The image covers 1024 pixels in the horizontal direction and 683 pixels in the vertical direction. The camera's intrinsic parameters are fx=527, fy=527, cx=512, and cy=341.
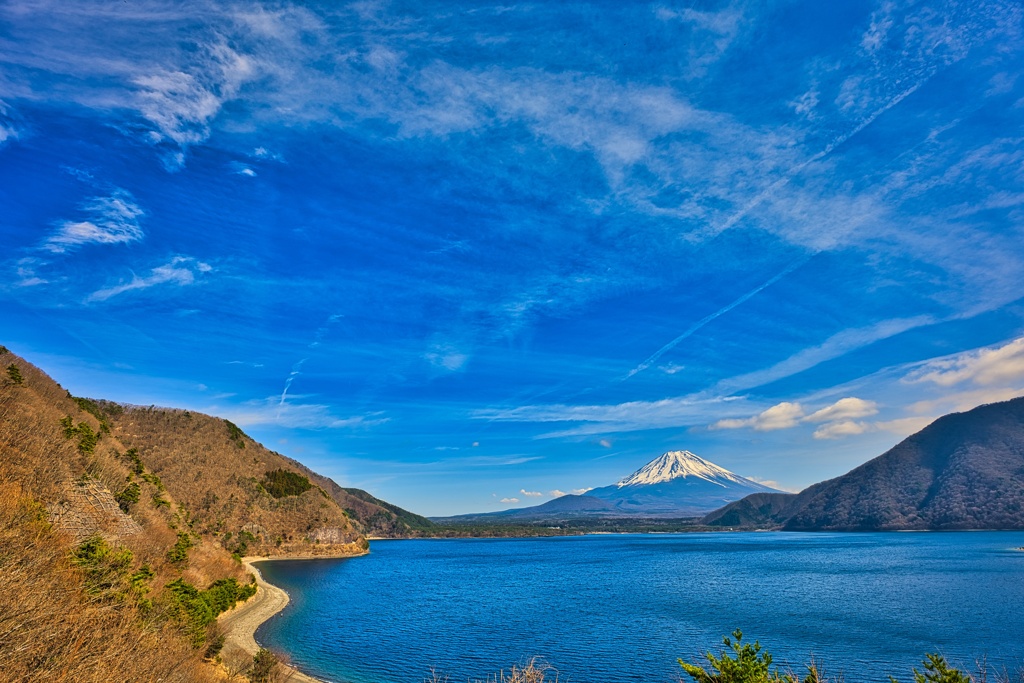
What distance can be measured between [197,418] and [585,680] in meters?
137

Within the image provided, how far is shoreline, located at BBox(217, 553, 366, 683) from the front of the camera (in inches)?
1257

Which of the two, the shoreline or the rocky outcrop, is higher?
the rocky outcrop

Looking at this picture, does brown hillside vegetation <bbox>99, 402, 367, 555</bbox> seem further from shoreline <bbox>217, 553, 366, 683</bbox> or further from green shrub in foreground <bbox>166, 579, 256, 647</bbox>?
green shrub in foreground <bbox>166, 579, 256, 647</bbox>

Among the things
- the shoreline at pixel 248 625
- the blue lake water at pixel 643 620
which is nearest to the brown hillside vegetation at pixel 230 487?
the blue lake water at pixel 643 620

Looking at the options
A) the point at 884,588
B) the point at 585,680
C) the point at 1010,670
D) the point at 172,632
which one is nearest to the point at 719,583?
the point at 884,588

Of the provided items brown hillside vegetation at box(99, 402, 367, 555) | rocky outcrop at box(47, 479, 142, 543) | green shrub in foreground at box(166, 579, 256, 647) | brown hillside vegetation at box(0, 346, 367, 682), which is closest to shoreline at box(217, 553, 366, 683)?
brown hillside vegetation at box(0, 346, 367, 682)

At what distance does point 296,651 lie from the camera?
39531mm

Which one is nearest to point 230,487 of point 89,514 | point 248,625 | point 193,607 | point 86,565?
point 248,625

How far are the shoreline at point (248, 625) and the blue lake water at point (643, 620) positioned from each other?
5.04 feet

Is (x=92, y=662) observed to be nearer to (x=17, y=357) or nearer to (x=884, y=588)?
(x=17, y=357)

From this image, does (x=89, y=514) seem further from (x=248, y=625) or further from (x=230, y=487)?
(x=230, y=487)

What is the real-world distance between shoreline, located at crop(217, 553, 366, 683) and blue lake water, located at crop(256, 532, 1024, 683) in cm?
154

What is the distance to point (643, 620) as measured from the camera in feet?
163

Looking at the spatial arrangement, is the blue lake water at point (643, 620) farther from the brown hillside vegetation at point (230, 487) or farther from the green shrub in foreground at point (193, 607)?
the brown hillside vegetation at point (230, 487)
